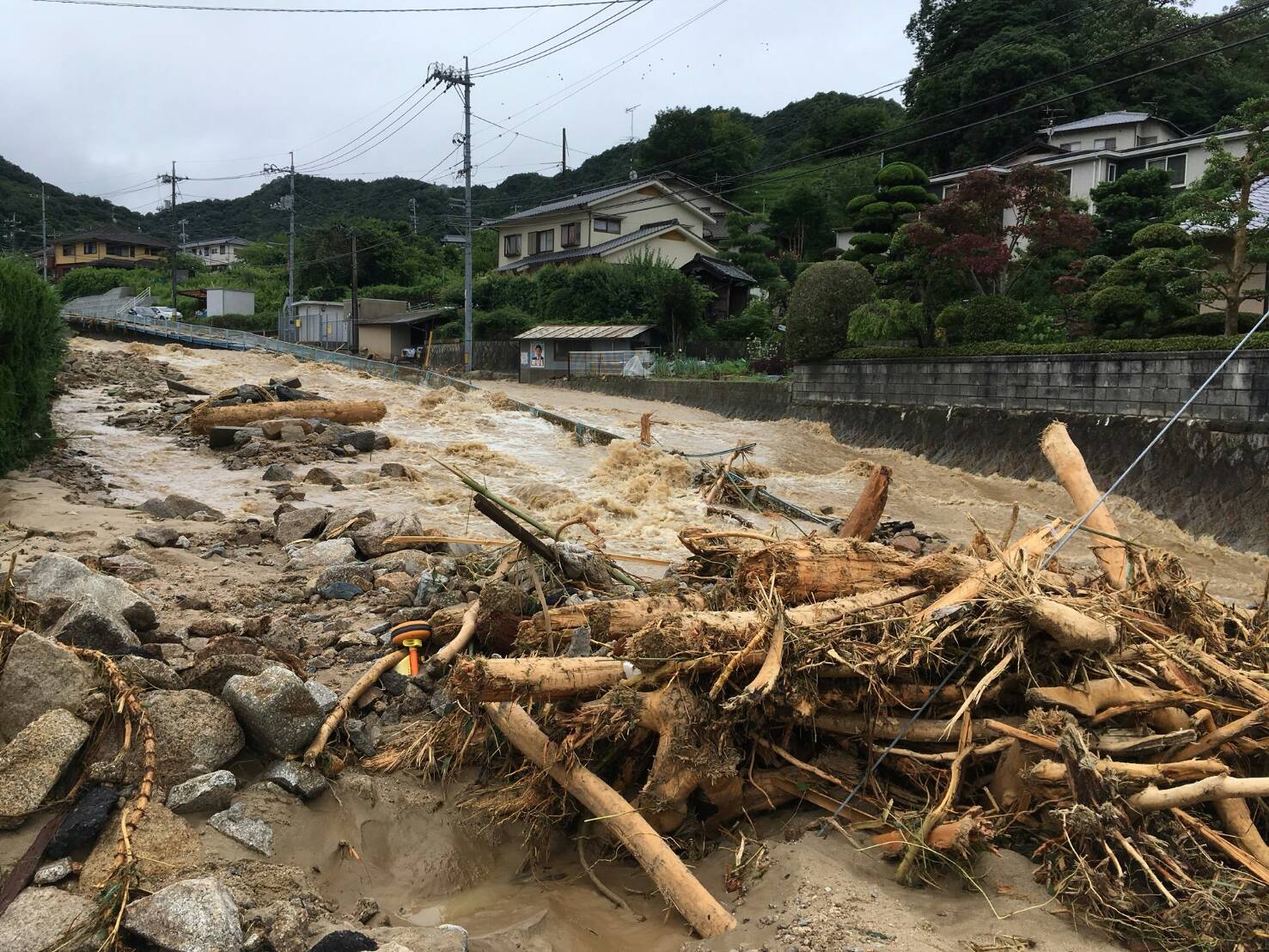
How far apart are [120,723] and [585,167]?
75010mm

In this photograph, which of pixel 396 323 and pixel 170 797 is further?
pixel 396 323

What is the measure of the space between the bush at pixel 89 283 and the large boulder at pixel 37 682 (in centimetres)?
6789

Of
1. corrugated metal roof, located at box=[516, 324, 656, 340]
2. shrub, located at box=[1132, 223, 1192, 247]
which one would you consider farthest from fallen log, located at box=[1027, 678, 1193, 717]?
corrugated metal roof, located at box=[516, 324, 656, 340]

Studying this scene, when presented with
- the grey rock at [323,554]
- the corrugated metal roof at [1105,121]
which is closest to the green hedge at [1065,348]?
the grey rock at [323,554]

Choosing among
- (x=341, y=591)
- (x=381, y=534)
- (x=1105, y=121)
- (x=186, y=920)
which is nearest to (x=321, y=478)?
(x=381, y=534)

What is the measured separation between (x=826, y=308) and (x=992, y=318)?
4889mm

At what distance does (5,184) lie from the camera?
76.1m

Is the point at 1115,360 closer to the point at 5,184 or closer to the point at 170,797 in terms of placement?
the point at 170,797

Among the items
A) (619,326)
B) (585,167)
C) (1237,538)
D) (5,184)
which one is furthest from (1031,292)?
(5,184)

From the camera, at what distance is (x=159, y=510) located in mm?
9461

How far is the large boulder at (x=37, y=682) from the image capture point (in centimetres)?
359

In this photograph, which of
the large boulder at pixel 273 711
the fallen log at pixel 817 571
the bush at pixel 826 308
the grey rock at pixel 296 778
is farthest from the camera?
the bush at pixel 826 308

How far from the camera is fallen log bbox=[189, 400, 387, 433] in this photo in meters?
17.4

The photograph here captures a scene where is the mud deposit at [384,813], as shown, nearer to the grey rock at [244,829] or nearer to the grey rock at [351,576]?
the grey rock at [244,829]
